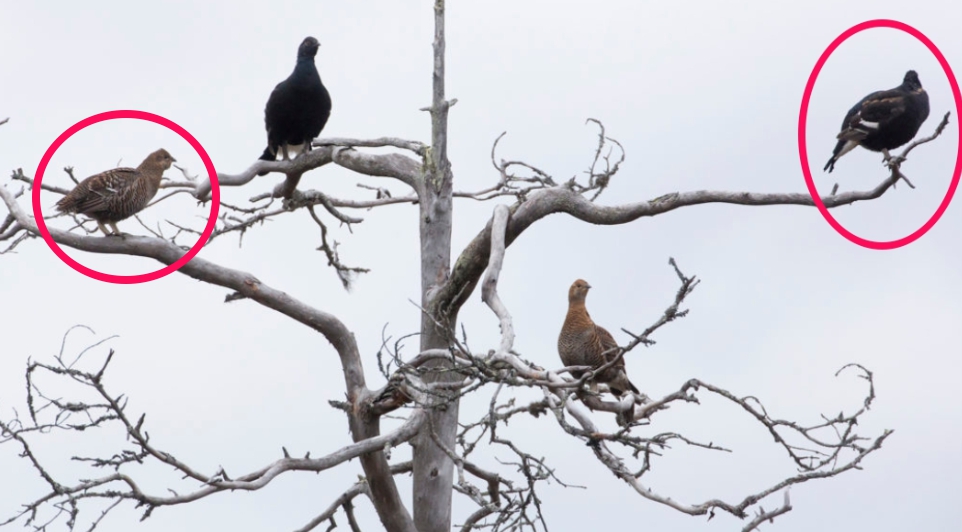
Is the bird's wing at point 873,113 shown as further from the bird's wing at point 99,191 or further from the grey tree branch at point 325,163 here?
the bird's wing at point 99,191

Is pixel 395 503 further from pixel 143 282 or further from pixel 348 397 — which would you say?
pixel 143 282

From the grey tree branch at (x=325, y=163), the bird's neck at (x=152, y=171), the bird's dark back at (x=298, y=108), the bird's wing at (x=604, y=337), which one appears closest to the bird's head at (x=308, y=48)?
the bird's dark back at (x=298, y=108)

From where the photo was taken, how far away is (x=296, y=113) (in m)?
10.1

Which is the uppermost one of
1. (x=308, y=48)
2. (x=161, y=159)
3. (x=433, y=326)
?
(x=308, y=48)

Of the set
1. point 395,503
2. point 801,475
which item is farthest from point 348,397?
point 801,475

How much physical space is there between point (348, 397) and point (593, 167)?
236 cm

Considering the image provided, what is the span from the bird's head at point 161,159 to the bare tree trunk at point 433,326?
1.88m

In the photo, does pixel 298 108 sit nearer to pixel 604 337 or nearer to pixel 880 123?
pixel 604 337

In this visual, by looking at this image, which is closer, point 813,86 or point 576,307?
point 813,86

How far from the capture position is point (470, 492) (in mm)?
7805

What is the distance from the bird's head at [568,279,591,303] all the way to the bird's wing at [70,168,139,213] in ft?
11.0

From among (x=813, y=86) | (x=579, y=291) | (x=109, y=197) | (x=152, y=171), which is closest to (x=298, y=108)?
(x=152, y=171)

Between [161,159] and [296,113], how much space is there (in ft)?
4.35

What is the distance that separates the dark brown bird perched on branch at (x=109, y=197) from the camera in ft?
27.2
